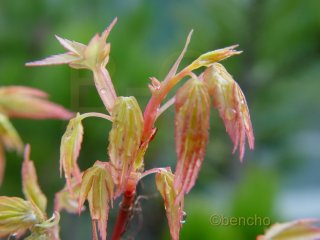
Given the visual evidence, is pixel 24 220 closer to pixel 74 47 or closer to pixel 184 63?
pixel 74 47

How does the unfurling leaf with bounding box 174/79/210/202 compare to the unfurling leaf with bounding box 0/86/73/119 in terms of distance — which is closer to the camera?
the unfurling leaf with bounding box 174/79/210/202

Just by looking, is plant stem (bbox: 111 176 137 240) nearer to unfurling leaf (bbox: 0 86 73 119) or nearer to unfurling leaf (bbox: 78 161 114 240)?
unfurling leaf (bbox: 78 161 114 240)

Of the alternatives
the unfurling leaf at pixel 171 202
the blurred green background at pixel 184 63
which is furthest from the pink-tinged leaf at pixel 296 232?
the blurred green background at pixel 184 63

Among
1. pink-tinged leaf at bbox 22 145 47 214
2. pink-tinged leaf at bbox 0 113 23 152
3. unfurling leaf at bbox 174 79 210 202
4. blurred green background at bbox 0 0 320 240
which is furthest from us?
blurred green background at bbox 0 0 320 240

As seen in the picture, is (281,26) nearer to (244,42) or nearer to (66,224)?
(244,42)

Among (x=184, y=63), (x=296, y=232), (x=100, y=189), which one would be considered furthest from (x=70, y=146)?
(x=184, y=63)

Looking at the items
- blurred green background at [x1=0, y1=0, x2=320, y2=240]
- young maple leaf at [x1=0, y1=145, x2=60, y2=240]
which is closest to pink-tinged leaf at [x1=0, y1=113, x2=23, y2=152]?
young maple leaf at [x1=0, y1=145, x2=60, y2=240]

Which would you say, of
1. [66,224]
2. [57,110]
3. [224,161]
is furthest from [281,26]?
[57,110]
